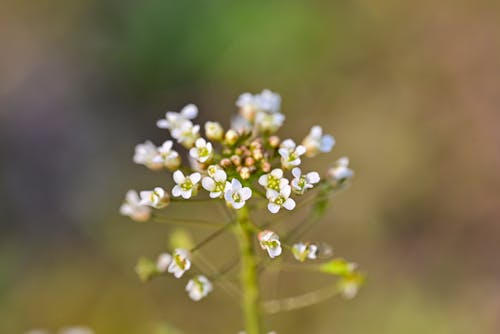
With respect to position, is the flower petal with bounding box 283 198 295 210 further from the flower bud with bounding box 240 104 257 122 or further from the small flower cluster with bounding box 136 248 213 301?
the flower bud with bounding box 240 104 257 122

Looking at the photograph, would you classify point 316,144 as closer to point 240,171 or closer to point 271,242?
point 240,171

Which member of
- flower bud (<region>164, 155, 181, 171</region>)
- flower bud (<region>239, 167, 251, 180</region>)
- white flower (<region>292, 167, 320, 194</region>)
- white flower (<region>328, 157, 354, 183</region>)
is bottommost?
white flower (<region>292, 167, 320, 194</region>)

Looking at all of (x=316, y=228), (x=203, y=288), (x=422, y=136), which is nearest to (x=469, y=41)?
(x=422, y=136)

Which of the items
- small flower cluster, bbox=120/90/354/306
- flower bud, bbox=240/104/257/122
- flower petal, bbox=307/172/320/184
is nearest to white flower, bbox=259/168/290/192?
small flower cluster, bbox=120/90/354/306

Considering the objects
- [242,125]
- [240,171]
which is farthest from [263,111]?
[240,171]

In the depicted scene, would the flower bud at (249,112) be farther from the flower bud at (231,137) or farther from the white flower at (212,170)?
the white flower at (212,170)

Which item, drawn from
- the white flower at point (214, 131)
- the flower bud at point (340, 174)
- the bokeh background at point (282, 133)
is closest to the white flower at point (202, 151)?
the white flower at point (214, 131)
